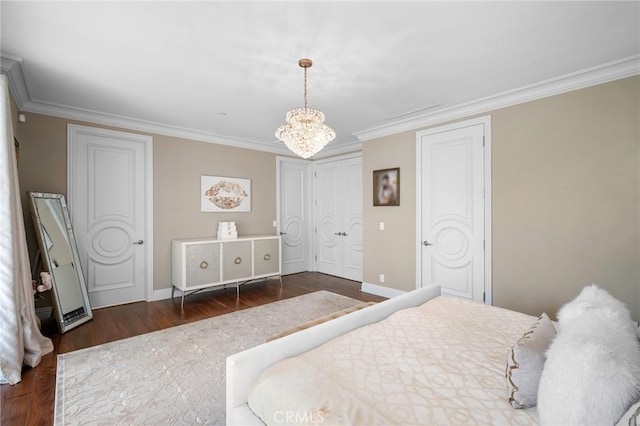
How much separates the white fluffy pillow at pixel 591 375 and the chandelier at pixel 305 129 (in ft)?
6.52

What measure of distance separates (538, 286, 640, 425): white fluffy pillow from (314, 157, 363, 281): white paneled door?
4230 millimetres

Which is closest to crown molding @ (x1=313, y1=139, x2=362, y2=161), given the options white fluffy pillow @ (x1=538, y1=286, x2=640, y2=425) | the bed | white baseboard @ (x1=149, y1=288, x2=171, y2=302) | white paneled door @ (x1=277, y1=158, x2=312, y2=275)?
white paneled door @ (x1=277, y1=158, x2=312, y2=275)

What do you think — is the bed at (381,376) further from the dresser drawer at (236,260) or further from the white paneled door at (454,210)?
the dresser drawer at (236,260)

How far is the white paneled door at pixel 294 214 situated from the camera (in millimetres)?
5820

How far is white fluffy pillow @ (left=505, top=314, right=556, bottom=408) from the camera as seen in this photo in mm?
1101

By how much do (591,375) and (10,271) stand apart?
341cm

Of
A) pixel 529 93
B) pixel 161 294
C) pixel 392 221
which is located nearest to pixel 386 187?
pixel 392 221

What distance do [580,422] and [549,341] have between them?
50cm

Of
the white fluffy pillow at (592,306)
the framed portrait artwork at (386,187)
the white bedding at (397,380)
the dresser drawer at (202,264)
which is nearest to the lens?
the white bedding at (397,380)

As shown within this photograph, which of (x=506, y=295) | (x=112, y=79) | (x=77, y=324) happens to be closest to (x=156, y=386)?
(x=77, y=324)

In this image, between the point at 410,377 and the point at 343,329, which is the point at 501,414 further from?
the point at 343,329

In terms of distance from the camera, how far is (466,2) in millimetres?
1794

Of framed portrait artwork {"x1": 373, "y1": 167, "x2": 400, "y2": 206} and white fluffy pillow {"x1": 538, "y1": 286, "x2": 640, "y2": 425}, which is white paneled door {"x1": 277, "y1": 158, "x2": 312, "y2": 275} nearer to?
framed portrait artwork {"x1": 373, "y1": 167, "x2": 400, "y2": 206}

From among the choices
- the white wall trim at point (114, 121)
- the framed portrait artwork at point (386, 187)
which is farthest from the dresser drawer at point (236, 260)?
the framed portrait artwork at point (386, 187)
